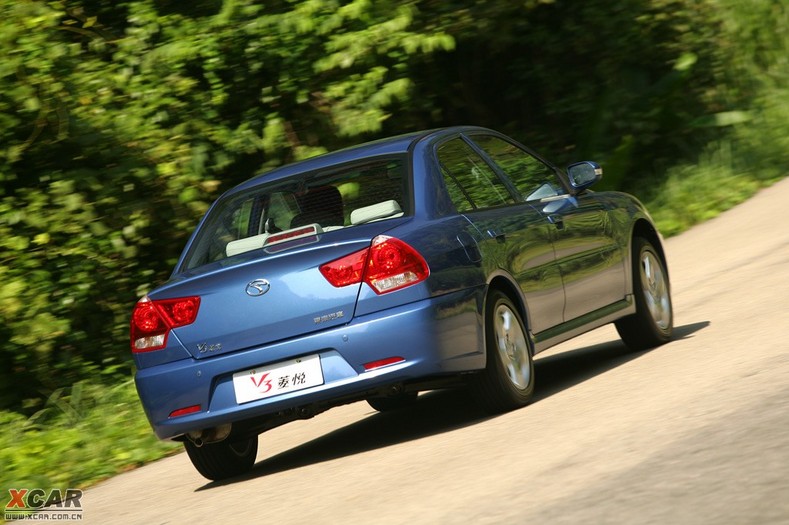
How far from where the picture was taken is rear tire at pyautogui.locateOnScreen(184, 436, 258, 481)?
745 centimetres

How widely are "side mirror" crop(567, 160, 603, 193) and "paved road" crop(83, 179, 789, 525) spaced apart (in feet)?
3.76

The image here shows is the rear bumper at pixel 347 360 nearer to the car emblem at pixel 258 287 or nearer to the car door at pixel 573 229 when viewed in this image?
the car emblem at pixel 258 287

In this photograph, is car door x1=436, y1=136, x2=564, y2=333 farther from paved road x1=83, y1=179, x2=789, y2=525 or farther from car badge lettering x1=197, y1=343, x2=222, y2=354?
car badge lettering x1=197, y1=343, x2=222, y2=354

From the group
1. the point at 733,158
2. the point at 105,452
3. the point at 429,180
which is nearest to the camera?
the point at 429,180

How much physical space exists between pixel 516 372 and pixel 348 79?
7.94m

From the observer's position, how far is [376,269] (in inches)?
266

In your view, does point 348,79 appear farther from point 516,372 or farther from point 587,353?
point 516,372

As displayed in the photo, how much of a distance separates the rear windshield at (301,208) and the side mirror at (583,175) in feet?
5.44

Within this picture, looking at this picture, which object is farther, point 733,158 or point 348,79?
point 733,158

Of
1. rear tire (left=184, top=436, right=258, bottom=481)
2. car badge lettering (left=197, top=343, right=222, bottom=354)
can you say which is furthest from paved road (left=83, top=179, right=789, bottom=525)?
car badge lettering (left=197, top=343, right=222, bottom=354)

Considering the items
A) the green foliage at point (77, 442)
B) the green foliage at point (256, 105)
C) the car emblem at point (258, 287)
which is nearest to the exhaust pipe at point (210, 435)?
the car emblem at point (258, 287)

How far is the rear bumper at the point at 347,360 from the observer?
21.9ft

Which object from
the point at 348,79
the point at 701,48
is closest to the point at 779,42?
the point at 701,48

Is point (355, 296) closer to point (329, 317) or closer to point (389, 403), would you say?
point (329, 317)
